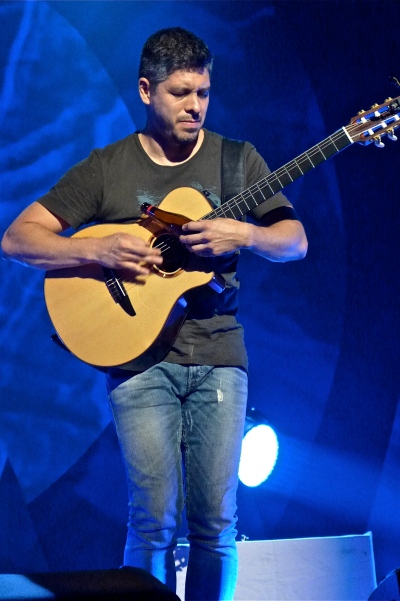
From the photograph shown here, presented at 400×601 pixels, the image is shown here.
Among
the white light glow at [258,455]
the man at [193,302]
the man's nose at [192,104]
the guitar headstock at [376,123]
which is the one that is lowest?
the white light glow at [258,455]

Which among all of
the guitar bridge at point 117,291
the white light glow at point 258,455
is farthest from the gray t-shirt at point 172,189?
the white light glow at point 258,455

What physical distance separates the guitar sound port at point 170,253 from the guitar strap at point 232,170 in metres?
0.29

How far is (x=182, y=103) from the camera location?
2.99 metres

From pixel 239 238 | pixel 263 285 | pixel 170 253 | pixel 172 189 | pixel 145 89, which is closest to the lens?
pixel 239 238

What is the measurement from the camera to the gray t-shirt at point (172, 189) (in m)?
2.96

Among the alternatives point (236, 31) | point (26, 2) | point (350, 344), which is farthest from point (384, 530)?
point (26, 2)

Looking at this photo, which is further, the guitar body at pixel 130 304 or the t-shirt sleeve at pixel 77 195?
the t-shirt sleeve at pixel 77 195

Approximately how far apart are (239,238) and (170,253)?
29 centimetres

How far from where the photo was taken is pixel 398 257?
4.02m

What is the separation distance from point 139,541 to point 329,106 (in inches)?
96.0

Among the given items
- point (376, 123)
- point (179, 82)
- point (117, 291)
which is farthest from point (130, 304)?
point (376, 123)

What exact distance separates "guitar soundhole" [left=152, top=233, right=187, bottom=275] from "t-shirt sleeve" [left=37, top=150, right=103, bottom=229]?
0.34 m

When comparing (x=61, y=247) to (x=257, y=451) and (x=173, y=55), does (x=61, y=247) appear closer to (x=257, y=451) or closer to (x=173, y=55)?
(x=173, y=55)

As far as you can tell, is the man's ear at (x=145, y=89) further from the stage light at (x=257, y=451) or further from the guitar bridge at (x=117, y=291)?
the stage light at (x=257, y=451)
